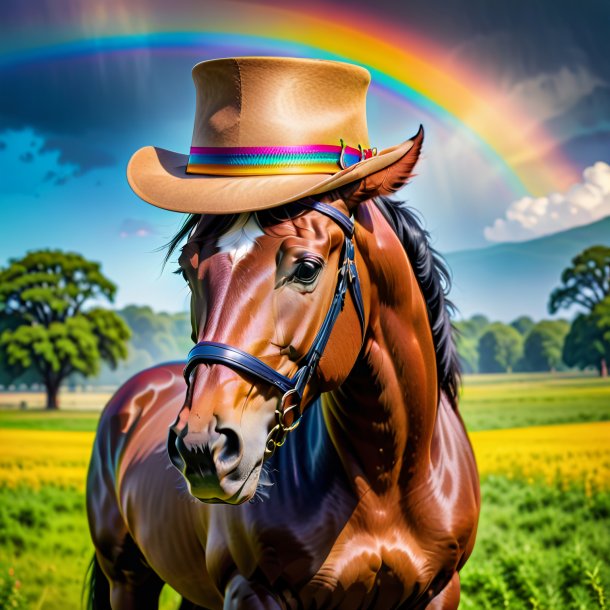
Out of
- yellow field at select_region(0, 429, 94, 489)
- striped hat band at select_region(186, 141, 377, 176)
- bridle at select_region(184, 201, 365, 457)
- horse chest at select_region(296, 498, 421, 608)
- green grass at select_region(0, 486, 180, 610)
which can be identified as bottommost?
green grass at select_region(0, 486, 180, 610)

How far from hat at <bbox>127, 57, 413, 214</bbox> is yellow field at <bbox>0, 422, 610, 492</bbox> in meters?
7.21

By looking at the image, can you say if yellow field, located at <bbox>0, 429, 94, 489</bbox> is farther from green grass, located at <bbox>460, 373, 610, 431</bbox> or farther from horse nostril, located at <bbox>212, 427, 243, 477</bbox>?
horse nostril, located at <bbox>212, 427, 243, 477</bbox>

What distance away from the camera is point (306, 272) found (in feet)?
6.54


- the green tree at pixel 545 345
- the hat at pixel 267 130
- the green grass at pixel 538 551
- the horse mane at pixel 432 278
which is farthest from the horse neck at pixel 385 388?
the green tree at pixel 545 345

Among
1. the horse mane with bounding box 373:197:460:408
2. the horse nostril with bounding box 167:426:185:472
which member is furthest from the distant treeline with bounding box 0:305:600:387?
the horse nostril with bounding box 167:426:185:472

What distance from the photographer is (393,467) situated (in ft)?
8.01

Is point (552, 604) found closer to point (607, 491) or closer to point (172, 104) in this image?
point (607, 491)

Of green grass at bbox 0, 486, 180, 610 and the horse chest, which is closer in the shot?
the horse chest

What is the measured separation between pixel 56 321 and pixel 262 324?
15669 mm

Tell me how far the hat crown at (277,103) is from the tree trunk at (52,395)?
14.0 metres

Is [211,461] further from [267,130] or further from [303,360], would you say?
[267,130]

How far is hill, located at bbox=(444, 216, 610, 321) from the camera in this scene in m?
11.0

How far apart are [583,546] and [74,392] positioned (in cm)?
1192

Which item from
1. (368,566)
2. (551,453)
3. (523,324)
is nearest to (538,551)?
(551,453)
